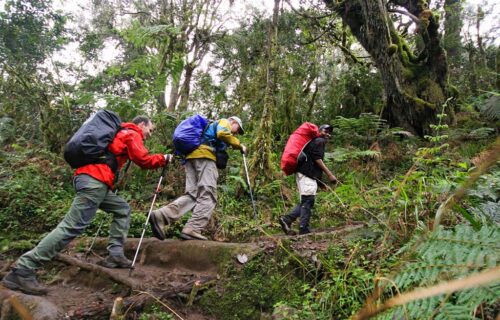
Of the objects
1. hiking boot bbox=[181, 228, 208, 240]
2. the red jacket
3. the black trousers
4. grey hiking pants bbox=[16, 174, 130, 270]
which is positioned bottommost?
hiking boot bbox=[181, 228, 208, 240]

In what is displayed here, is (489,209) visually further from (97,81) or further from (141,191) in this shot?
(97,81)

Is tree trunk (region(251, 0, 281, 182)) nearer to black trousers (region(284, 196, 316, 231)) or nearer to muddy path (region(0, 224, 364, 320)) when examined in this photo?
black trousers (region(284, 196, 316, 231))

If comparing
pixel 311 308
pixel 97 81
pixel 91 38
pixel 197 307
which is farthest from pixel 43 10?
pixel 311 308

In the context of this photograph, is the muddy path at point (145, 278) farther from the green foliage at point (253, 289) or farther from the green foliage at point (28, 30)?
the green foliage at point (28, 30)

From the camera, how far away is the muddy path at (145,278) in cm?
379

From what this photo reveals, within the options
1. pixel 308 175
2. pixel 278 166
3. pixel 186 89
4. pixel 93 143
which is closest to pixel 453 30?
pixel 278 166

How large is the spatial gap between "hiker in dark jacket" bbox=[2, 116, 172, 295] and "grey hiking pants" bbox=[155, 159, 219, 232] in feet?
1.94

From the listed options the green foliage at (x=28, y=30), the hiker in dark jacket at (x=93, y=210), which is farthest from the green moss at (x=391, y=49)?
the green foliage at (x=28, y=30)

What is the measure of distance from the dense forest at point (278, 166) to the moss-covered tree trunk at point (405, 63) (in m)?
0.04

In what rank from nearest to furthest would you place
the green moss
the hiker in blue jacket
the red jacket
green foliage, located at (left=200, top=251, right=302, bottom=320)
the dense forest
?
1. the dense forest
2. green foliage, located at (left=200, top=251, right=302, bottom=320)
3. the red jacket
4. the hiker in blue jacket
5. the green moss

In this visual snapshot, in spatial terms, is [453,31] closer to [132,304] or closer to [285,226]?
[285,226]

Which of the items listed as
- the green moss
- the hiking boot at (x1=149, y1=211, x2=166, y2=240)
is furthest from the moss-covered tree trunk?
the hiking boot at (x1=149, y1=211, x2=166, y2=240)

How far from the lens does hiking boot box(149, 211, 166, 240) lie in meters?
5.48

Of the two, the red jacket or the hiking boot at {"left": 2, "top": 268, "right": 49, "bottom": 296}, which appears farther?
the red jacket
